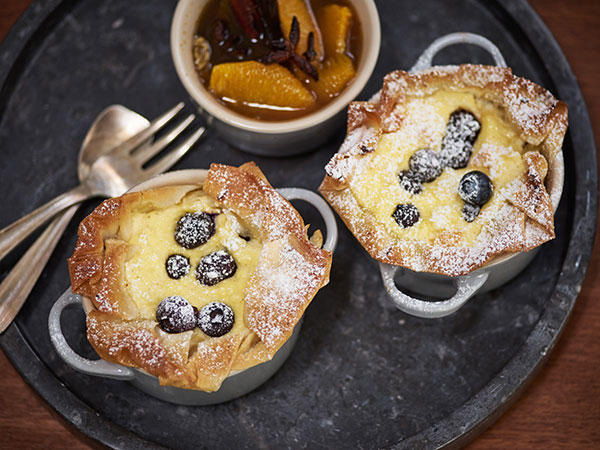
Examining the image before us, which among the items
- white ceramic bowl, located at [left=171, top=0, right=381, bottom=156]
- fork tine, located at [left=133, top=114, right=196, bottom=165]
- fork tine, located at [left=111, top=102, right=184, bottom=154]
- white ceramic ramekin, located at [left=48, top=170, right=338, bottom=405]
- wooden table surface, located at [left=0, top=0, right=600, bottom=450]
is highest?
white ceramic bowl, located at [left=171, top=0, right=381, bottom=156]

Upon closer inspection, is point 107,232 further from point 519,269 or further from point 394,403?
point 519,269

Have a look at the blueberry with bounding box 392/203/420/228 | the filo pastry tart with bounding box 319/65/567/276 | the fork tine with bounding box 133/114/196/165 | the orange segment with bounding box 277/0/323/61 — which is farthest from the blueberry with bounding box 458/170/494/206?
the fork tine with bounding box 133/114/196/165

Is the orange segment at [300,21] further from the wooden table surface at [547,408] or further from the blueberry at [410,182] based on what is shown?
the wooden table surface at [547,408]

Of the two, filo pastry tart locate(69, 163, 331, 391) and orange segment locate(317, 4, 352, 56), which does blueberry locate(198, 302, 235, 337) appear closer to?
filo pastry tart locate(69, 163, 331, 391)

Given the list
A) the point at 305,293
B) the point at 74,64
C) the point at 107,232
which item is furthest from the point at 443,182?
the point at 74,64

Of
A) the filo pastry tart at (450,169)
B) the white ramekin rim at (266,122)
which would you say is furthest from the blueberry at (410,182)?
the white ramekin rim at (266,122)

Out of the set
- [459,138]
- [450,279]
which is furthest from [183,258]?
[459,138]
